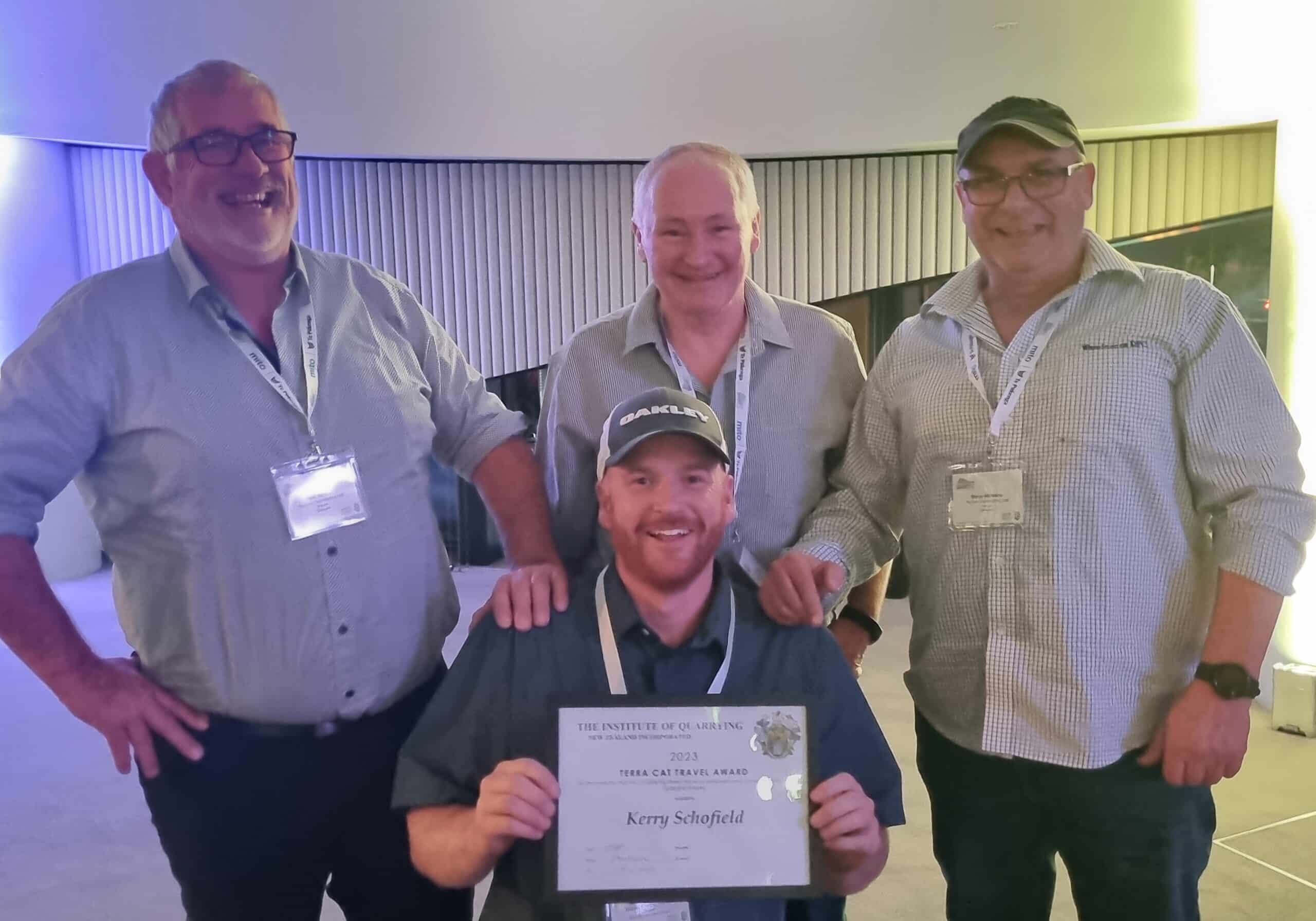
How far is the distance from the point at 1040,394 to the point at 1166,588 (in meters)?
0.40

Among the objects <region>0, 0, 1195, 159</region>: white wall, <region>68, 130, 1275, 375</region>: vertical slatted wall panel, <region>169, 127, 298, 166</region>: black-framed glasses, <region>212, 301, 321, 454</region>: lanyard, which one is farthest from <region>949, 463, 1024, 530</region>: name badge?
<region>68, 130, 1275, 375</region>: vertical slatted wall panel

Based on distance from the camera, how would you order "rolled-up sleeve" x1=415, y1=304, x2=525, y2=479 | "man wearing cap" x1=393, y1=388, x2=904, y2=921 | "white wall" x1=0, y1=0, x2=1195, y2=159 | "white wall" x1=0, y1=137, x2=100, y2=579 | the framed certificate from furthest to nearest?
"white wall" x1=0, y1=137, x2=100, y2=579
"white wall" x1=0, y1=0, x2=1195, y2=159
"rolled-up sleeve" x1=415, y1=304, x2=525, y2=479
"man wearing cap" x1=393, y1=388, x2=904, y2=921
the framed certificate

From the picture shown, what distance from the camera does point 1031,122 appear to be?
5.47 ft

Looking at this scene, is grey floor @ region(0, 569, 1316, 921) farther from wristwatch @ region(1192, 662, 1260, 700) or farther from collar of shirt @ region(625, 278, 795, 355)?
collar of shirt @ region(625, 278, 795, 355)

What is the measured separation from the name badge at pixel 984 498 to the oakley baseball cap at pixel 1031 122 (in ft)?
1.89

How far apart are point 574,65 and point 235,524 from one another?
4641 mm

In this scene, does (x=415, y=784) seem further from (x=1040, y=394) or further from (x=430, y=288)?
(x=430, y=288)

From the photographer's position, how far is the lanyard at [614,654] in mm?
1516

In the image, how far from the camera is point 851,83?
17.6ft

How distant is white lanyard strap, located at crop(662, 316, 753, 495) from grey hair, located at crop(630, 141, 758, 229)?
9.6 inches

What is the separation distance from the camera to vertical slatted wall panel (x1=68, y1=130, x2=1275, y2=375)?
6.20 metres

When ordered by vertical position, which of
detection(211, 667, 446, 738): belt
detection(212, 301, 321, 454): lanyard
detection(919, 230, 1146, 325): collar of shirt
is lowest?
detection(211, 667, 446, 738): belt

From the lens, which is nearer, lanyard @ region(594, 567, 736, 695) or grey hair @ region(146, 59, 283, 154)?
lanyard @ region(594, 567, 736, 695)

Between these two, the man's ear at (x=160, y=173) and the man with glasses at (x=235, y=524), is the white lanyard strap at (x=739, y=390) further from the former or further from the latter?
the man's ear at (x=160, y=173)
